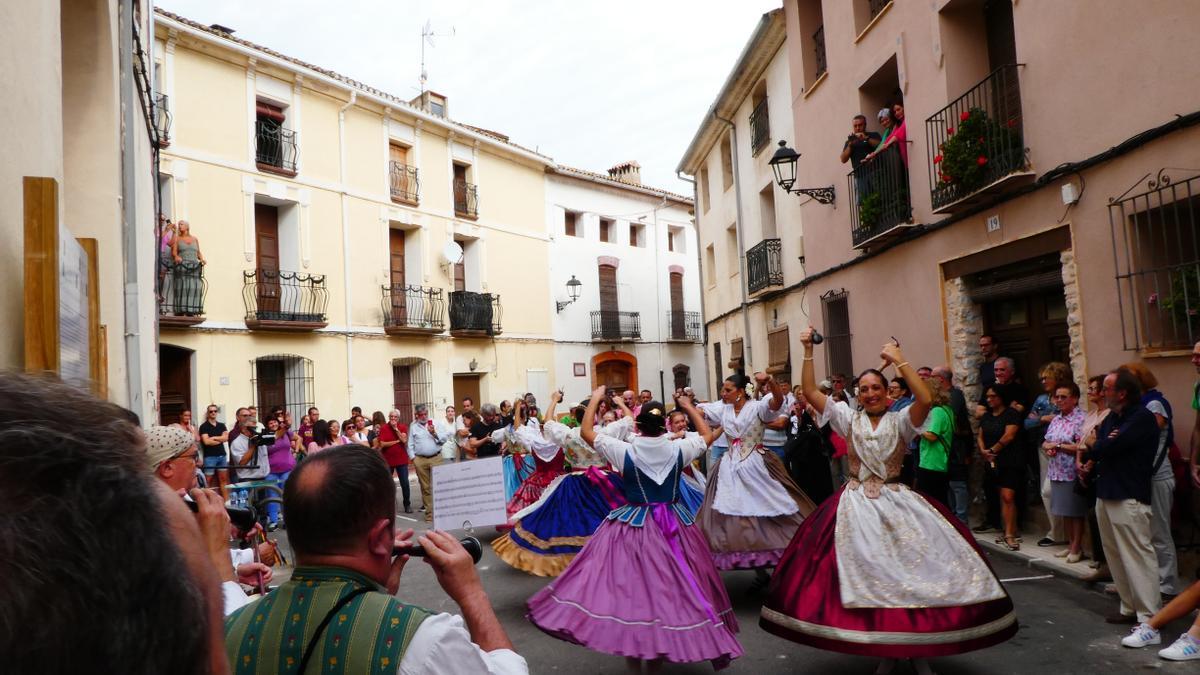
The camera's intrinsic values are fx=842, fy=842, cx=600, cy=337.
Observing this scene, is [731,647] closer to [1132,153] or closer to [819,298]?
[1132,153]

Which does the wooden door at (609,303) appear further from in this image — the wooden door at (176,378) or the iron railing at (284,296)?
the wooden door at (176,378)

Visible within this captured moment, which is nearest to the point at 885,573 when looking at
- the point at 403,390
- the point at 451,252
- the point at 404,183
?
the point at 403,390

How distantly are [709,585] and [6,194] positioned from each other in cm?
397

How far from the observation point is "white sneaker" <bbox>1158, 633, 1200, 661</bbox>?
16.1 ft

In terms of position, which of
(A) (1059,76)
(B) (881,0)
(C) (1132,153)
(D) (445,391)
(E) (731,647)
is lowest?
(E) (731,647)

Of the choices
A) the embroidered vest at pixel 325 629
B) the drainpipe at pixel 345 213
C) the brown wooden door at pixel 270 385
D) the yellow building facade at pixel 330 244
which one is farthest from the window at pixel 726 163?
the embroidered vest at pixel 325 629

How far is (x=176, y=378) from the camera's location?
1595cm

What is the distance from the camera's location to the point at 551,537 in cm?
759

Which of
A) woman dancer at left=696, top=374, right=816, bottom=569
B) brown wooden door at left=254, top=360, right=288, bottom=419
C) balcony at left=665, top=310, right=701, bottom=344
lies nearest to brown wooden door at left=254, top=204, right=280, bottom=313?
brown wooden door at left=254, top=360, right=288, bottom=419

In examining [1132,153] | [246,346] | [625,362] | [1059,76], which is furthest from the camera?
[625,362]

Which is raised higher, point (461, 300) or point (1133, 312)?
point (461, 300)

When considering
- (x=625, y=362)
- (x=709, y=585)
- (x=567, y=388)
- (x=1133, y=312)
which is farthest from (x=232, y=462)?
→ (x=625, y=362)

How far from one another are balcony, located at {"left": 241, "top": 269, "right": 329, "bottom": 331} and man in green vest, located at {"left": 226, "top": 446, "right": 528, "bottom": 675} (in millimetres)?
16108

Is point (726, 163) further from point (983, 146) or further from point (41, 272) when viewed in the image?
point (41, 272)
